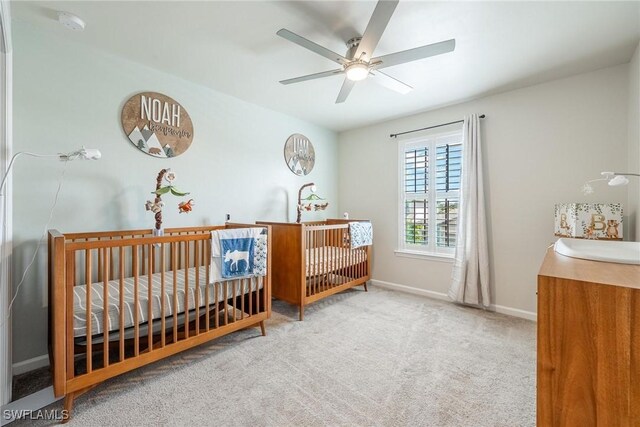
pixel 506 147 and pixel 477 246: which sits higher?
pixel 506 147

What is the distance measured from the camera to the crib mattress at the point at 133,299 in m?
1.54

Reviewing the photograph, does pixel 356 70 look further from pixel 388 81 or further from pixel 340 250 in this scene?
pixel 340 250

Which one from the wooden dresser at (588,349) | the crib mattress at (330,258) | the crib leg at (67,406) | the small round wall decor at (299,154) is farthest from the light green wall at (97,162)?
the wooden dresser at (588,349)

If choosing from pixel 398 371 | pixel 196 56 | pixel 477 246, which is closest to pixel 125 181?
pixel 196 56

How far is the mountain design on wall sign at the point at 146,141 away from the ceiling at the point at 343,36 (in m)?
0.59

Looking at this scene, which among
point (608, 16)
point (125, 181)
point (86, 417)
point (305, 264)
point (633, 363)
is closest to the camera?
point (633, 363)

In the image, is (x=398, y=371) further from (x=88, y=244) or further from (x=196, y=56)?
(x=196, y=56)

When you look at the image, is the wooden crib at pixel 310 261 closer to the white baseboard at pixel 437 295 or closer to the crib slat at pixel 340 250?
the crib slat at pixel 340 250

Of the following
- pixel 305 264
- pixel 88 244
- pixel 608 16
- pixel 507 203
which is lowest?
pixel 305 264

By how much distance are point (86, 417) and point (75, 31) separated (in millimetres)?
2462

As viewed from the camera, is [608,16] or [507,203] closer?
[608,16]

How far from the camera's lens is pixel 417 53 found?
169cm

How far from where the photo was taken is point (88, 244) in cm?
148

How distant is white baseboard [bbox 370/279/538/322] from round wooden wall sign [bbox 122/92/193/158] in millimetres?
3005
